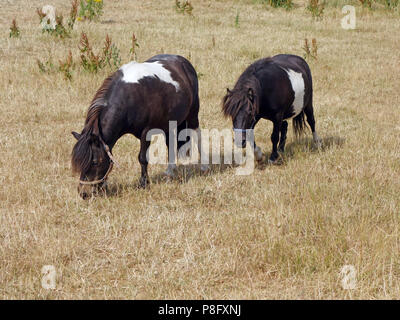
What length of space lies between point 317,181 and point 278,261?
1900 mm

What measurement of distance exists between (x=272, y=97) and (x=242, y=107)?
2.22 feet

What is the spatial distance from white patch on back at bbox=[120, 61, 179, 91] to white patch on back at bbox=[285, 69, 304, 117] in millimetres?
1823

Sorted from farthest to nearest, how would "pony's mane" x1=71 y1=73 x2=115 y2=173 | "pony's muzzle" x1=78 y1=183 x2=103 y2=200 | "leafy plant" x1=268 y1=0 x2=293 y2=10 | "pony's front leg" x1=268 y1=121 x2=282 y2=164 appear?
"leafy plant" x1=268 y1=0 x2=293 y2=10 → "pony's front leg" x1=268 y1=121 x2=282 y2=164 → "pony's muzzle" x1=78 y1=183 x2=103 y2=200 → "pony's mane" x1=71 y1=73 x2=115 y2=173

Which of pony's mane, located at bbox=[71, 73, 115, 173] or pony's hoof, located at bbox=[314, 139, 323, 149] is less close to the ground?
pony's mane, located at bbox=[71, 73, 115, 173]

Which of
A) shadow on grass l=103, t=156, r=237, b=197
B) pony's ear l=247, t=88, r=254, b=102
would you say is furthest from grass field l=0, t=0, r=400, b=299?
pony's ear l=247, t=88, r=254, b=102

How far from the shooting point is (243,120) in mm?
6340

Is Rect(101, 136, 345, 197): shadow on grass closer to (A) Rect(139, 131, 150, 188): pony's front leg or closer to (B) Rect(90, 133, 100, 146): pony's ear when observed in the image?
(A) Rect(139, 131, 150, 188): pony's front leg

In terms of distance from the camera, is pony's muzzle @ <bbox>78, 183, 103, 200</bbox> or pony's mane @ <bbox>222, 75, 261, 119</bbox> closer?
pony's muzzle @ <bbox>78, 183, 103, 200</bbox>

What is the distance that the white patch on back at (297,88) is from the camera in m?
7.16

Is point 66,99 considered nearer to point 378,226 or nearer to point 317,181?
point 317,181

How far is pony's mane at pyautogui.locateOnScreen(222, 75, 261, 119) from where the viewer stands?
20.8 ft

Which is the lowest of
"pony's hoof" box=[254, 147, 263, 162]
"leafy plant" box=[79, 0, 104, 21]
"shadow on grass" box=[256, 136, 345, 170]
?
"shadow on grass" box=[256, 136, 345, 170]

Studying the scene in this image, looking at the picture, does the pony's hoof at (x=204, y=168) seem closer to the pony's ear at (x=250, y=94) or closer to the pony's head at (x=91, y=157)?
the pony's ear at (x=250, y=94)
